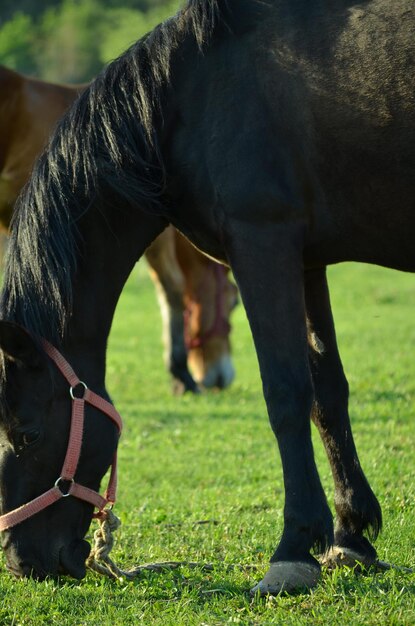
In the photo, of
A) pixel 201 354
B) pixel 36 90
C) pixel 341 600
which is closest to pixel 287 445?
pixel 341 600

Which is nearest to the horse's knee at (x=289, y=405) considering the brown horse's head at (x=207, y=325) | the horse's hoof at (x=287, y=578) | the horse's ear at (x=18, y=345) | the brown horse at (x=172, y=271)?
the horse's hoof at (x=287, y=578)

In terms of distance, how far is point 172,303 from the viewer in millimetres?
9562

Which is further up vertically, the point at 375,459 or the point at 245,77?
the point at 245,77

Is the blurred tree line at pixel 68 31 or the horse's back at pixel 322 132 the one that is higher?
the blurred tree line at pixel 68 31

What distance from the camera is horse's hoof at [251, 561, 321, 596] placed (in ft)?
11.0

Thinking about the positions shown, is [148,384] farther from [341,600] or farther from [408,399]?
[341,600]

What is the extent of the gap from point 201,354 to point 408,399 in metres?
2.64

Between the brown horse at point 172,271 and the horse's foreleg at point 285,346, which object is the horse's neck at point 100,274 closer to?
the horse's foreleg at point 285,346

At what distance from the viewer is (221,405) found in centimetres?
856

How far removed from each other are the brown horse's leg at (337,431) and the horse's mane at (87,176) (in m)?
0.79

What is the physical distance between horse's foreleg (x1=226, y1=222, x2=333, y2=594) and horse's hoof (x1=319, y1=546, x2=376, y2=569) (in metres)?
0.33

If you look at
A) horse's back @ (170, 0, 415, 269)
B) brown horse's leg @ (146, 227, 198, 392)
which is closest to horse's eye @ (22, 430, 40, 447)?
horse's back @ (170, 0, 415, 269)

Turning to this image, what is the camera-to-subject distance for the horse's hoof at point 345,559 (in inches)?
147

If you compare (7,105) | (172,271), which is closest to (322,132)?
(7,105)
